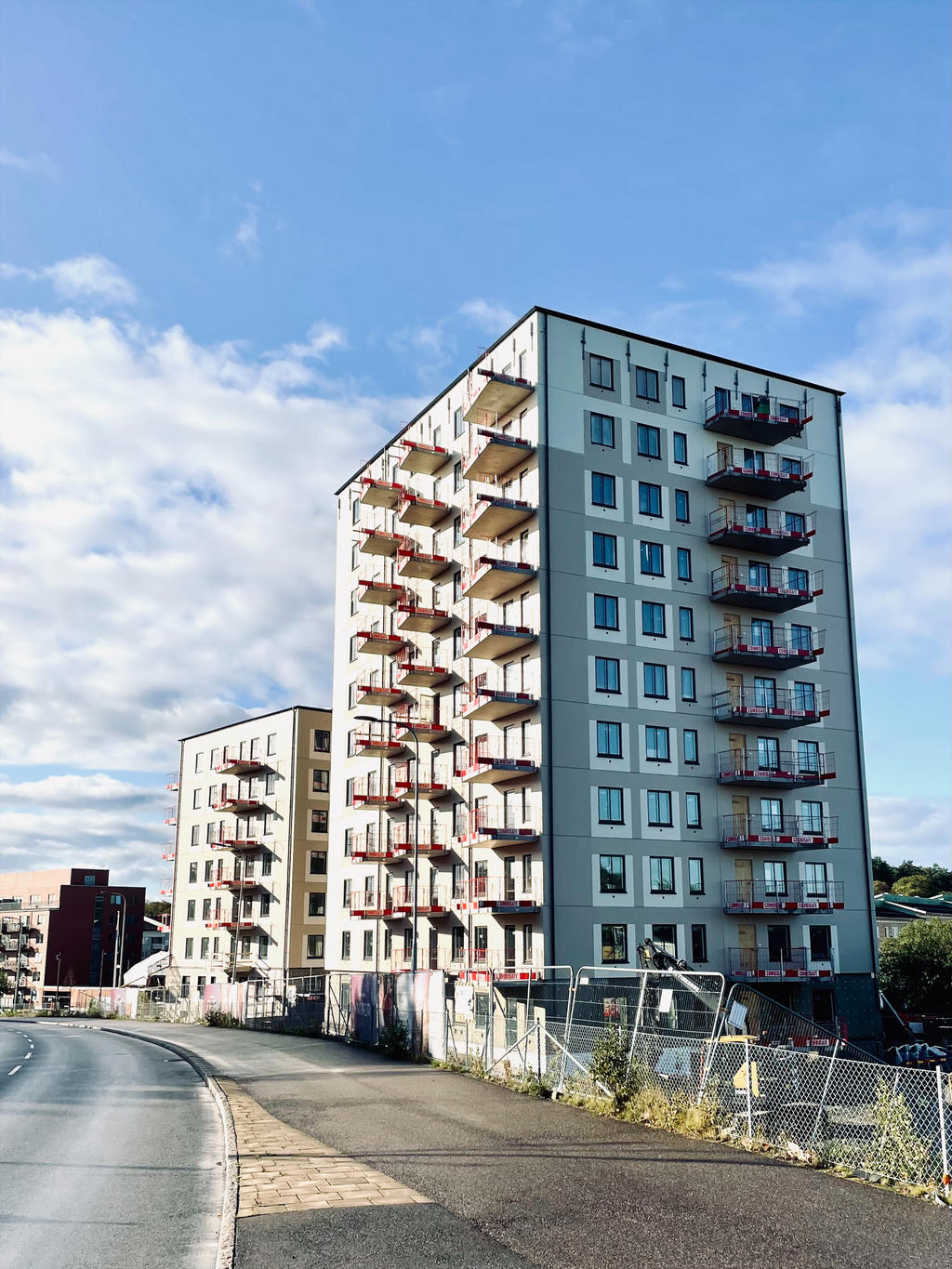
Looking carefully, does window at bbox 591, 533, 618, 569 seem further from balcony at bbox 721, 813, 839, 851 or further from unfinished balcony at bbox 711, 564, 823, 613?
balcony at bbox 721, 813, 839, 851

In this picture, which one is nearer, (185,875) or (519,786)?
(519,786)

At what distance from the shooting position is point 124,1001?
86375mm

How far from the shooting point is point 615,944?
40.9 m

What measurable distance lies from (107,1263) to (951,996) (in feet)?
253

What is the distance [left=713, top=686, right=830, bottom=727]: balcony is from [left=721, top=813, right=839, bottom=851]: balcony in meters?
3.98

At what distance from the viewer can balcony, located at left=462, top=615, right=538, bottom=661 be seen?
42.8m

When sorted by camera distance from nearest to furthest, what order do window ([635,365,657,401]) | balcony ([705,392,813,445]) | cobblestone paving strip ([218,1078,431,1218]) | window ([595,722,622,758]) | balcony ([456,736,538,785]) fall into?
cobblestone paving strip ([218,1078,431,1218]) < balcony ([456,736,538,785]) < window ([595,722,622,758]) < window ([635,365,657,401]) < balcony ([705,392,813,445])

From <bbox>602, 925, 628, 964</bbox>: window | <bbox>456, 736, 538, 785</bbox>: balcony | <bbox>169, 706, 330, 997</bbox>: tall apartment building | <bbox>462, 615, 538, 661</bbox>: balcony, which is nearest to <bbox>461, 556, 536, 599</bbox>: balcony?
<bbox>462, 615, 538, 661</bbox>: balcony

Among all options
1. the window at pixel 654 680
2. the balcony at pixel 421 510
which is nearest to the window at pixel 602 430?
the balcony at pixel 421 510

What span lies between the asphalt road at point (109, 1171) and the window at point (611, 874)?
1739cm

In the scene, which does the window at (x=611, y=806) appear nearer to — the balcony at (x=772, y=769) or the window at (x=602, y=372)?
the balcony at (x=772, y=769)

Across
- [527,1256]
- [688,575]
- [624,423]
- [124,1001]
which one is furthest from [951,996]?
[527,1256]

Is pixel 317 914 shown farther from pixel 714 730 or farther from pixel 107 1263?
pixel 107 1263

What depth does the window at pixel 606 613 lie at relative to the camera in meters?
44.2
